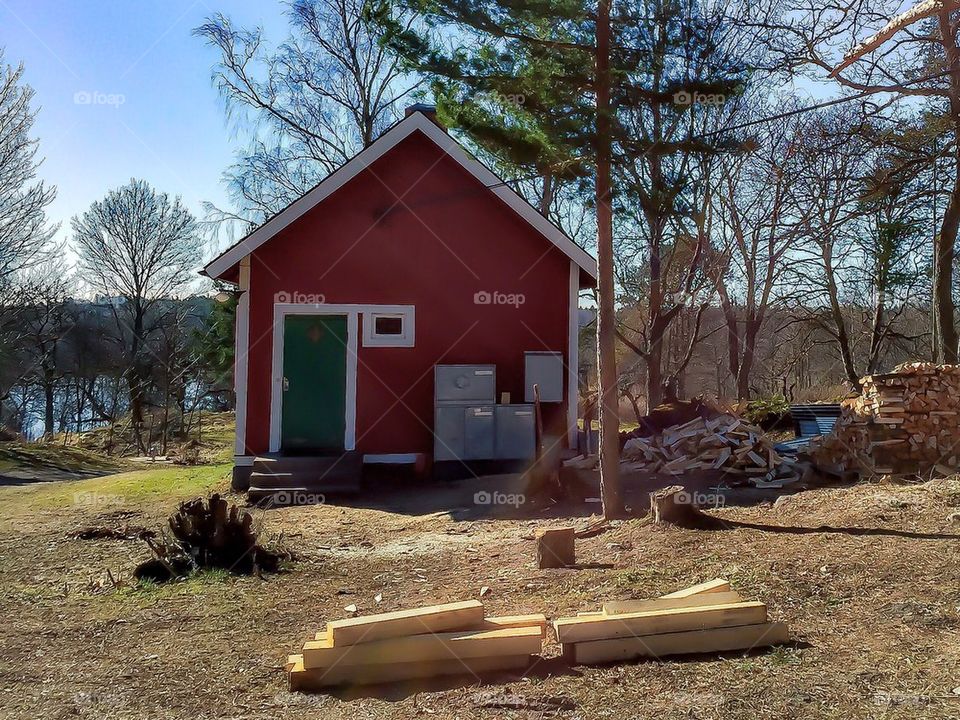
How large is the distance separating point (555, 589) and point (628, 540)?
4.36ft

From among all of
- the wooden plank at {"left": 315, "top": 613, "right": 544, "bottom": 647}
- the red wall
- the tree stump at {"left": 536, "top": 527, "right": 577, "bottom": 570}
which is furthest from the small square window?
the wooden plank at {"left": 315, "top": 613, "right": 544, "bottom": 647}

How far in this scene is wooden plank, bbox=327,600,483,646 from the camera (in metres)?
4.44

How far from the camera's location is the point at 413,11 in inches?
326

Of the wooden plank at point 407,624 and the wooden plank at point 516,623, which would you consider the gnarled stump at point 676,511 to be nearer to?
the wooden plank at point 516,623

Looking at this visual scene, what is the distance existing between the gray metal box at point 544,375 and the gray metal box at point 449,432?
1316mm

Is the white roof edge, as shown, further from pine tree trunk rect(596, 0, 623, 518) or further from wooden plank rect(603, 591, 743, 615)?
wooden plank rect(603, 591, 743, 615)

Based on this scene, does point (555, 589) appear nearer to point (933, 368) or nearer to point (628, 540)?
point (628, 540)

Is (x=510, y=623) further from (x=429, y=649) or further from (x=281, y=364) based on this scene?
(x=281, y=364)

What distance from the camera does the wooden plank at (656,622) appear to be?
14.5 feet

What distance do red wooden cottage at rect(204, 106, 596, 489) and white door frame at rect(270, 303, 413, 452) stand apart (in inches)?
0.7

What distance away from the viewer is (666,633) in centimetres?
444

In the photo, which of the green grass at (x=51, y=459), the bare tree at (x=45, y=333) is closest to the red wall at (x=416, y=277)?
the green grass at (x=51, y=459)

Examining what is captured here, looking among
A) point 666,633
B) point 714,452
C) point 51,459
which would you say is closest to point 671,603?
point 666,633

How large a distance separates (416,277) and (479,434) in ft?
9.42
